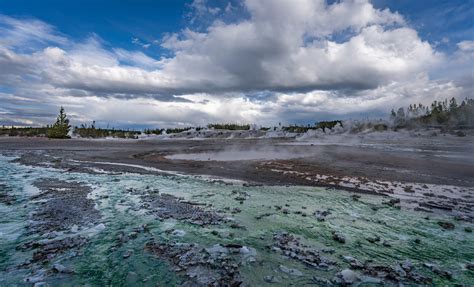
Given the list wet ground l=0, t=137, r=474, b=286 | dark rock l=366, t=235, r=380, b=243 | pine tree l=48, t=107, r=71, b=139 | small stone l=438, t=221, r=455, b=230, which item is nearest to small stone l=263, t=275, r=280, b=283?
wet ground l=0, t=137, r=474, b=286

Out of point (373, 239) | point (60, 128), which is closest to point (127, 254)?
point (373, 239)

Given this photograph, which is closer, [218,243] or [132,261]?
[132,261]

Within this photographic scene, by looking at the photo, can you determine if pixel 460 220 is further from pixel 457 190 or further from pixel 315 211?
pixel 457 190

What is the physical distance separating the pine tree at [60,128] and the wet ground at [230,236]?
8786cm

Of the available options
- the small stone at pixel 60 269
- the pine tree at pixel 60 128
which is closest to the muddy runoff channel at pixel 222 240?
the small stone at pixel 60 269

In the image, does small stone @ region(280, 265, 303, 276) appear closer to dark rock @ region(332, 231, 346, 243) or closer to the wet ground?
the wet ground

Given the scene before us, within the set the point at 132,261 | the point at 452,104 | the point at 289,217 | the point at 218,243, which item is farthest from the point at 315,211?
the point at 452,104

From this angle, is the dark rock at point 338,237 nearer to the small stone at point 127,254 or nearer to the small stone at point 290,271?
the small stone at point 290,271

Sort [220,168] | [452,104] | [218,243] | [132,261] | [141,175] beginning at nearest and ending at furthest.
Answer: [132,261], [218,243], [141,175], [220,168], [452,104]

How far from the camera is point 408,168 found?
2431cm

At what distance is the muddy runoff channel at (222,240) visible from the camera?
249 inches

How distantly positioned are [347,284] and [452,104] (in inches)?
5261

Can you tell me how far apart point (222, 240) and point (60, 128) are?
334 feet

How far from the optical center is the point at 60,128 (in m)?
90.6
